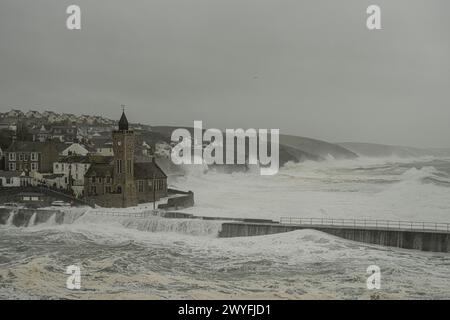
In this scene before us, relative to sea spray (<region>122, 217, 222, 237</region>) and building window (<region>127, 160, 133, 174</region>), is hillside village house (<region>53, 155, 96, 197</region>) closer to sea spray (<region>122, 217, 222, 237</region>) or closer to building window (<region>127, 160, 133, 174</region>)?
building window (<region>127, 160, 133, 174</region>)

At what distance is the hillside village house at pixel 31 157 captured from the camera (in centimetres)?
3422

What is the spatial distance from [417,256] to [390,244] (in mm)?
1537

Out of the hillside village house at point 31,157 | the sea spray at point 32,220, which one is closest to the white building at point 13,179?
the hillside village house at point 31,157

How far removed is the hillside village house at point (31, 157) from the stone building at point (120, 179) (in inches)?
173

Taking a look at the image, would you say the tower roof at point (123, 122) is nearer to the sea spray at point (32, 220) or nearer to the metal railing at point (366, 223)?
the sea spray at point (32, 220)

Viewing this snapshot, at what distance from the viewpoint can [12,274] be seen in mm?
18469

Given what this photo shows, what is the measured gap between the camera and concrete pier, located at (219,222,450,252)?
70.5 ft

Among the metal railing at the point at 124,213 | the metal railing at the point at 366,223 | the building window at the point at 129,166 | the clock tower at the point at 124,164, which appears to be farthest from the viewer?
the building window at the point at 129,166

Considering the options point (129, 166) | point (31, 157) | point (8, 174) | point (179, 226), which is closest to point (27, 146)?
point (31, 157)

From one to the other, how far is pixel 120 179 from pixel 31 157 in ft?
25.6

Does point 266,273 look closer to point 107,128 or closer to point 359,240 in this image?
point 359,240

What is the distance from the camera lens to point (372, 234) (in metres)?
22.4

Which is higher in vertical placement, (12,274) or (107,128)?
(107,128)
